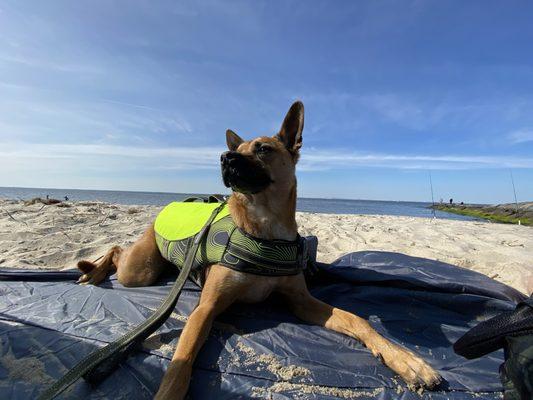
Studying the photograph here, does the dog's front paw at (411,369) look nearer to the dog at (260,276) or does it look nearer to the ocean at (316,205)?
the dog at (260,276)

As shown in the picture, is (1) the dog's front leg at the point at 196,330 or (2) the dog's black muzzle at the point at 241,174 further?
(2) the dog's black muzzle at the point at 241,174

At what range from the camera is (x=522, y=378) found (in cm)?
129

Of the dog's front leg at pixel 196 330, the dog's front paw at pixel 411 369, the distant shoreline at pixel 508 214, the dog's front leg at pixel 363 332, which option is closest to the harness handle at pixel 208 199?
the dog's front leg at pixel 196 330

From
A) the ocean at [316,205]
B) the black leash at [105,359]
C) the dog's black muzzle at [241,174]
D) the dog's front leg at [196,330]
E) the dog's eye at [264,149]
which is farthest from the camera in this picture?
the ocean at [316,205]

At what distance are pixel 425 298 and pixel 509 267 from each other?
2.22 meters

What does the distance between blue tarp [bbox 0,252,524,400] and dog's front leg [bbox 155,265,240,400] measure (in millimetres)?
88

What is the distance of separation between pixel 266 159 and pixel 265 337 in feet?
5.33

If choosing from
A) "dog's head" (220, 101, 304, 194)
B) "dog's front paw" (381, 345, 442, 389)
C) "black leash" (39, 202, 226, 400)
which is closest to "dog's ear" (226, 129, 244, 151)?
"dog's head" (220, 101, 304, 194)

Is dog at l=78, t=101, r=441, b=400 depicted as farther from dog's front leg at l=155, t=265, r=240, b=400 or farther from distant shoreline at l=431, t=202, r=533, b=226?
distant shoreline at l=431, t=202, r=533, b=226

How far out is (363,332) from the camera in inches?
93.3

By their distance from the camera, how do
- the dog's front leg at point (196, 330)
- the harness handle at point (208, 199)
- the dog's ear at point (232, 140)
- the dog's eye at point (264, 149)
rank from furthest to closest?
the harness handle at point (208, 199), the dog's ear at point (232, 140), the dog's eye at point (264, 149), the dog's front leg at point (196, 330)

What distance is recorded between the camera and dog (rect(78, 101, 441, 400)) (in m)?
1.99

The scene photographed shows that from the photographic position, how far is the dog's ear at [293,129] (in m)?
3.32

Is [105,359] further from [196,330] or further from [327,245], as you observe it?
[327,245]
